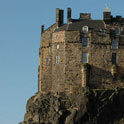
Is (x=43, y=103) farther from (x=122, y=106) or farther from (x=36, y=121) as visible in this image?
(x=122, y=106)

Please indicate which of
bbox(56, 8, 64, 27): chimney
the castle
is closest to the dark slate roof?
the castle

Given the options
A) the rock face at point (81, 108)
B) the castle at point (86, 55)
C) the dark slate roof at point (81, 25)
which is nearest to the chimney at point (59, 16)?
the castle at point (86, 55)

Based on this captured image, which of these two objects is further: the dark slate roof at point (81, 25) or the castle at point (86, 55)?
the dark slate roof at point (81, 25)

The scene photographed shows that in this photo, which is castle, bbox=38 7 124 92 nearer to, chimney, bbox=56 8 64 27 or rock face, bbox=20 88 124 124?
chimney, bbox=56 8 64 27

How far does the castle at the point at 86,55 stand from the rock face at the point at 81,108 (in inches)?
55.0

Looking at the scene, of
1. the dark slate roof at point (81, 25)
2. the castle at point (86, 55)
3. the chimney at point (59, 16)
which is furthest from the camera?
the chimney at point (59, 16)

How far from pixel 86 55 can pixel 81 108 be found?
752cm

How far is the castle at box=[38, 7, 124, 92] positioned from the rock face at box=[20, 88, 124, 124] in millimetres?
1397

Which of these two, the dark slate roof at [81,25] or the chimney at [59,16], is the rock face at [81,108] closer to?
the dark slate roof at [81,25]

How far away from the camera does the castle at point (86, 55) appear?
128 metres

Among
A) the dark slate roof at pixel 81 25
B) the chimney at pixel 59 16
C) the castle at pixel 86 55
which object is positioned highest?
the chimney at pixel 59 16

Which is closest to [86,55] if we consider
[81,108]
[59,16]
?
[59,16]

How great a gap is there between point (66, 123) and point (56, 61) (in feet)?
30.6

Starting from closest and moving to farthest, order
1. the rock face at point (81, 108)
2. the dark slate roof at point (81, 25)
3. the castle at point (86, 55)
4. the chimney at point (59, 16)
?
1. the rock face at point (81, 108)
2. the castle at point (86, 55)
3. the dark slate roof at point (81, 25)
4. the chimney at point (59, 16)
